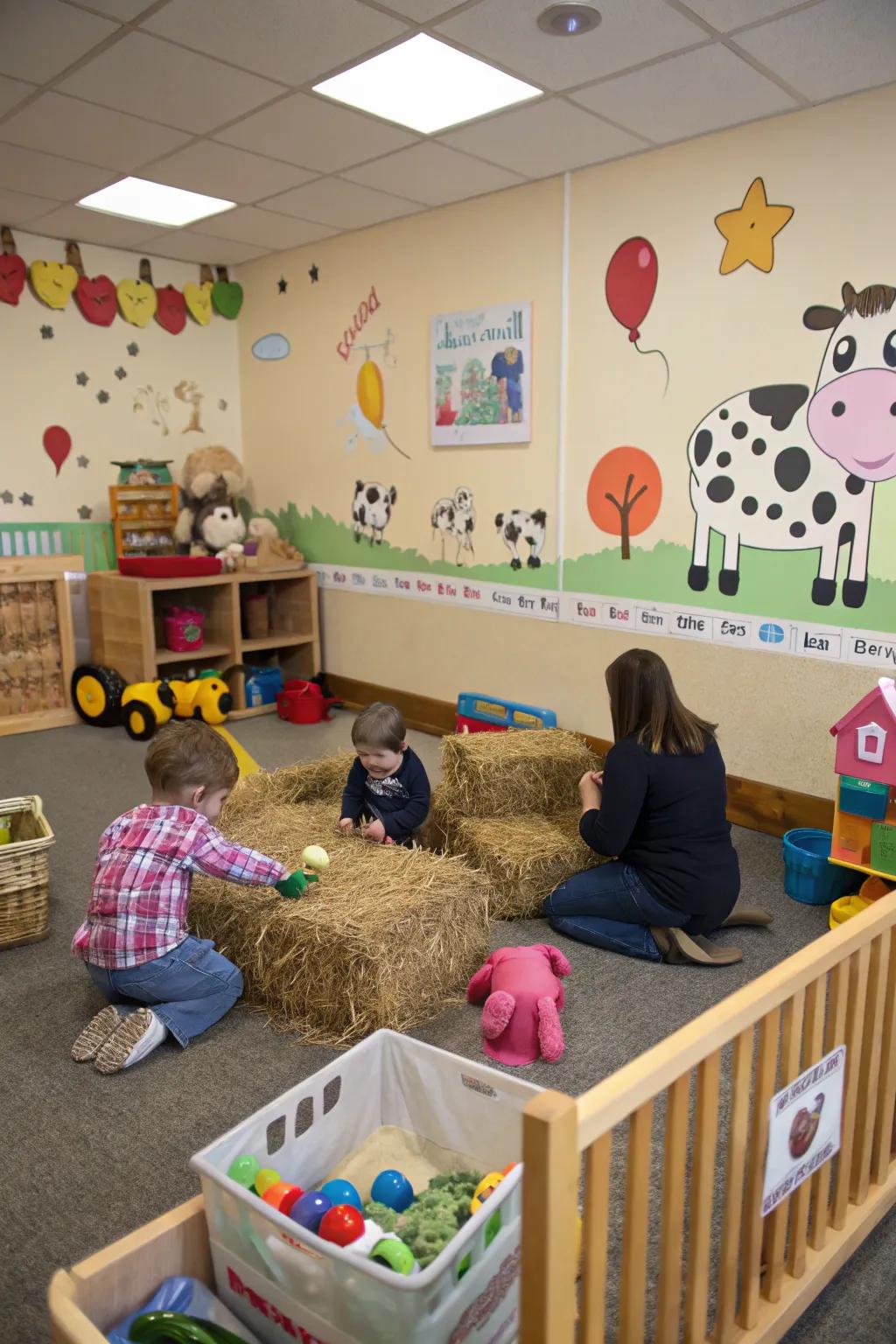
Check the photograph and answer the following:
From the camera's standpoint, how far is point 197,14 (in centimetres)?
299

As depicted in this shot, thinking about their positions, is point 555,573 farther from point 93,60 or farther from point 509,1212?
point 509,1212

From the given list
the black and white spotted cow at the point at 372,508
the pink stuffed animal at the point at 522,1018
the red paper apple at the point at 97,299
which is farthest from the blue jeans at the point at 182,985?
the red paper apple at the point at 97,299

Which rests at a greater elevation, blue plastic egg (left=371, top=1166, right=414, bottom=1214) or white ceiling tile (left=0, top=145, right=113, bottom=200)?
white ceiling tile (left=0, top=145, right=113, bottom=200)

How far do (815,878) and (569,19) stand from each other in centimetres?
293

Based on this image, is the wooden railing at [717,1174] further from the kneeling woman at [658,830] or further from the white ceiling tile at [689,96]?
the white ceiling tile at [689,96]

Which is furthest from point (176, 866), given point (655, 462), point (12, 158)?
point (12, 158)

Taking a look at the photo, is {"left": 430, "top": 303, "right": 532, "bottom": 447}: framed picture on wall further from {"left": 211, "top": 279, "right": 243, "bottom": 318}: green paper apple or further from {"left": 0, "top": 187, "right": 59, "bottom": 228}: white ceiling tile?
{"left": 0, "top": 187, "right": 59, "bottom": 228}: white ceiling tile

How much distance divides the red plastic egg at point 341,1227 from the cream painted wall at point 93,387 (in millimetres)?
5276

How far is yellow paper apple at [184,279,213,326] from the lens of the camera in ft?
20.9

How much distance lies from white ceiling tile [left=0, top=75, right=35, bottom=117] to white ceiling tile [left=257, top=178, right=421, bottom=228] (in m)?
1.43

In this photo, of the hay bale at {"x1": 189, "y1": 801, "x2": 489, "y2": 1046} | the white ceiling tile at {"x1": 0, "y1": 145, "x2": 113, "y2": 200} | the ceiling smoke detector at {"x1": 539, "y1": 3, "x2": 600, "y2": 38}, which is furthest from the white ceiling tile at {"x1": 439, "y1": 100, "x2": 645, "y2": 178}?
the hay bale at {"x1": 189, "y1": 801, "x2": 489, "y2": 1046}

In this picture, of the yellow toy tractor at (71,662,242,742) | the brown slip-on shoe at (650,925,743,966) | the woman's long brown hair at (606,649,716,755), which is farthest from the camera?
the yellow toy tractor at (71,662,242,742)

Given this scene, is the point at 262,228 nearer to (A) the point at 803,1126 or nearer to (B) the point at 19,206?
(B) the point at 19,206

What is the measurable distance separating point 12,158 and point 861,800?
4.45m
